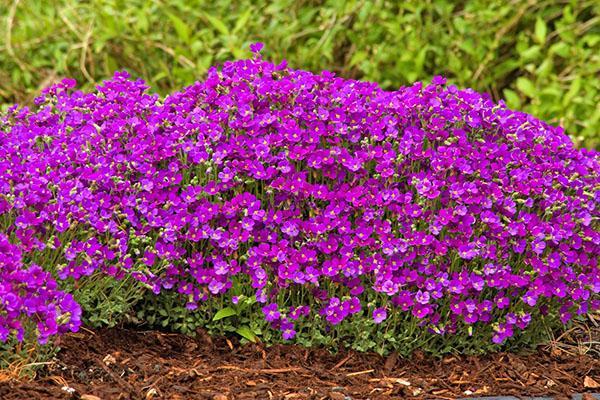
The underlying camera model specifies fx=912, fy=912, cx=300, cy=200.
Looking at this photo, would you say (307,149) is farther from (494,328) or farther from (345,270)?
(494,328)

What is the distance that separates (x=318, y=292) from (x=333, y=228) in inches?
9.4

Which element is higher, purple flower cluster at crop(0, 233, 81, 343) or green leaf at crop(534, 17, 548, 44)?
green leaf at crop(534, 17, 548, 44)

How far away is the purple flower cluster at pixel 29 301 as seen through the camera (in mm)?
2719

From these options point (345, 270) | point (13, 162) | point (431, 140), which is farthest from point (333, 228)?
point (13, 162)

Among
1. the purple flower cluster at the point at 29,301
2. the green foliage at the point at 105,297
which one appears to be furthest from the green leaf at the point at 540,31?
the purple flower cluster at the point at 29,301

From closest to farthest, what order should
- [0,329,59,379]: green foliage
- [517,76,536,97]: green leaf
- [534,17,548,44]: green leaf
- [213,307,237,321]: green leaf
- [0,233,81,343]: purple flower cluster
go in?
[0,233,81,343]: purple flower cluster < [0,329,59,379]: green foliage < [213,307,237,321]: green leaf < [517,76,536,97]: green leaf < [534,17,548,44]: green leaf

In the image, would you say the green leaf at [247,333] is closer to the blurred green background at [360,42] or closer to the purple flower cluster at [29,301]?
the purple flower cluster at [29,301]

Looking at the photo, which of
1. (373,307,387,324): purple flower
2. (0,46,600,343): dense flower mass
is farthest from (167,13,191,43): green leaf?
(373,307,387,324): purple flower

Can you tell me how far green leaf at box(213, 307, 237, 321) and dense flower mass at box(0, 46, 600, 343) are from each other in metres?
0.06

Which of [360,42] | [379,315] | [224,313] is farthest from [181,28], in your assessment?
[379,315]

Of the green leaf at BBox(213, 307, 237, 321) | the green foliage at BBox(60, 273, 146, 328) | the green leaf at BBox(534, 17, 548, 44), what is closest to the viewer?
the green foliage at BBox(60, 273, 146, 328)

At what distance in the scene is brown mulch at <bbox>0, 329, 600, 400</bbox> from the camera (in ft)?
9.86

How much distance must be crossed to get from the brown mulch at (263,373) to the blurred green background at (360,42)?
8.82 ft

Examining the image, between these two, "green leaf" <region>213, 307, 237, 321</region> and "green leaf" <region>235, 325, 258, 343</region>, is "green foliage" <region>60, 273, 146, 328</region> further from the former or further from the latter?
"green leaf" <region>235, 325, 258, 343</region>
